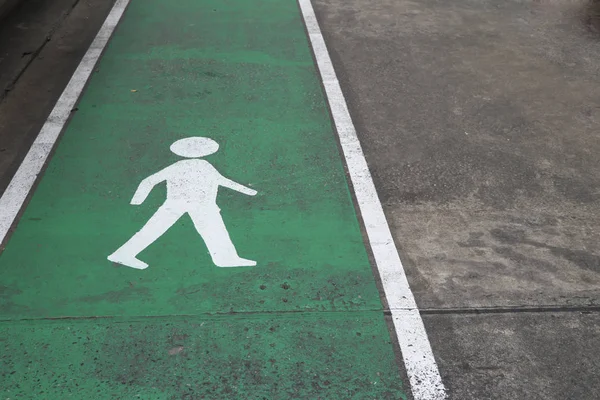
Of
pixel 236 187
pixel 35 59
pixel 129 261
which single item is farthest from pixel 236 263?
pixel 35 59

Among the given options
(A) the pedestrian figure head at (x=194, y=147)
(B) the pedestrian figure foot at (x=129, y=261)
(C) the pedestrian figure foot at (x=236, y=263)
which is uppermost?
(C) the pedestrian figure foot at (x=236, y=263)

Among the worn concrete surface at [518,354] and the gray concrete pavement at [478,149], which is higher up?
the worn concrete surface at [518,354]

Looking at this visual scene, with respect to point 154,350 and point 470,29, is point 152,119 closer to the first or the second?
point 154,350

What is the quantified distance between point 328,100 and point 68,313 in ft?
13.8

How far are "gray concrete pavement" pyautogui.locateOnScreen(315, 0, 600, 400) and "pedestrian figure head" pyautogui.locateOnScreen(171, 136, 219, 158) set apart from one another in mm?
1541

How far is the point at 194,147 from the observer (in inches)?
266

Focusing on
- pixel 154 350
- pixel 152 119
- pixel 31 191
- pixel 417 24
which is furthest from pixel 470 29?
pixel 154 350

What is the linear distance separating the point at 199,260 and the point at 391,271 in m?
1.44

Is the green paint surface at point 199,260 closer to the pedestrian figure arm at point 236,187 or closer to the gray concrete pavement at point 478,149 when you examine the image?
the pedestrian figure arm at point 236,187

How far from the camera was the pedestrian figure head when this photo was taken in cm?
662

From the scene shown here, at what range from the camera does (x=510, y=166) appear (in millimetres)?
6574

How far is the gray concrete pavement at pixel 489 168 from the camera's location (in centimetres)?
440

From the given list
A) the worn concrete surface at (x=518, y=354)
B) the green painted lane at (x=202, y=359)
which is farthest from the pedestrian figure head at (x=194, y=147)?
the worn concrete surface at (x=518, y=354)

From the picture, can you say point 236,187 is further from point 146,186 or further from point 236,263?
point 236,263
